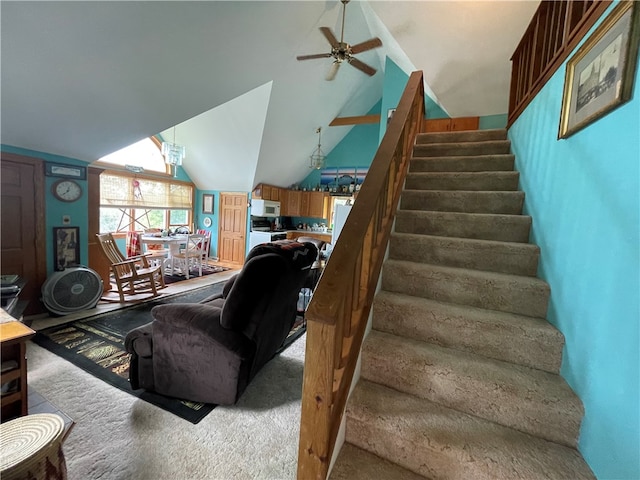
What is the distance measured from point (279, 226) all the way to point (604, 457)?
702cm

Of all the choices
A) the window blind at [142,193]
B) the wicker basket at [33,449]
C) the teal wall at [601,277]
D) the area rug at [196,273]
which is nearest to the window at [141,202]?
the window blind at [142,193]

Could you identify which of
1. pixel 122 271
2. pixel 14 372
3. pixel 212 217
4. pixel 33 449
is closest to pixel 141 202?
pixel 212 217

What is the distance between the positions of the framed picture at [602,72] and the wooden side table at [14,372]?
9.31 feet

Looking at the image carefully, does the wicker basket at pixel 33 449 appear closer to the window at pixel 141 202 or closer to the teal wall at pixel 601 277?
the teal wall at pixel 601 277

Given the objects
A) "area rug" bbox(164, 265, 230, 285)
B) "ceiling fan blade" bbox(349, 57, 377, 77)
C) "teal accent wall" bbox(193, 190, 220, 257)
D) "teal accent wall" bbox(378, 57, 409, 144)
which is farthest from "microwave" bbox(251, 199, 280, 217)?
"ceiling fan blade" bbox(349, 57, 377, 77)

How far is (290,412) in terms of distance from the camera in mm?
1753

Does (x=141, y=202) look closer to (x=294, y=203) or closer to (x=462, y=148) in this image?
(x=294, y=203)

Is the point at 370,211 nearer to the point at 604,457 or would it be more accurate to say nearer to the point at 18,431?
the point at 604,457

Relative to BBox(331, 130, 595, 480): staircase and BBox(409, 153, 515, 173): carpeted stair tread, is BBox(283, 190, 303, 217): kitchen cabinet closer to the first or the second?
BBox(409, 153, 515, 173): carpeted stair tread

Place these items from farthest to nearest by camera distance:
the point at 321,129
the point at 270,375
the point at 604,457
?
the point at 321,129 < the point at 270,375 < the point at 604,457

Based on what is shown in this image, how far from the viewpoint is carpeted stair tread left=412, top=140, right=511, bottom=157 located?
233cm

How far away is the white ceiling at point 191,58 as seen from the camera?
1.97 metres

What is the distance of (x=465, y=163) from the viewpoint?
225 cm

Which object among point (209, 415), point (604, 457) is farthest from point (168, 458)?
point (604, 457)
